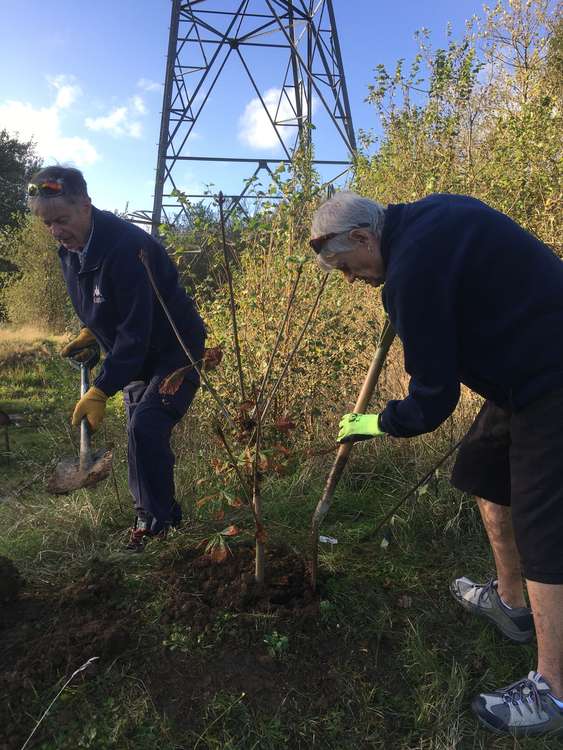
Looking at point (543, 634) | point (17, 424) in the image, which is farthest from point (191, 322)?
point (17, 424)

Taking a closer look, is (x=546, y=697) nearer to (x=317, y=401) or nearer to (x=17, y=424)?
(x=317, y=401)

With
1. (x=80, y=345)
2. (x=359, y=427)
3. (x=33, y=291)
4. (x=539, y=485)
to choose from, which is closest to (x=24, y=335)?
(x=33, y=291)

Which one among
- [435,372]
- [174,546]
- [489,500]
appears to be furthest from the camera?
[174,546]

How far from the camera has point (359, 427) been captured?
1.88 metres

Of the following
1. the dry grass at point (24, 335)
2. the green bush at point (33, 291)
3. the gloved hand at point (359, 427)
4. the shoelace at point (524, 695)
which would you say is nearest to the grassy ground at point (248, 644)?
the shoelace at point (524, 695)

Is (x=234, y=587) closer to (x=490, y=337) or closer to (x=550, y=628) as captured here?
(x=550, y=628)

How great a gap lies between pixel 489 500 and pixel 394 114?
150 inches

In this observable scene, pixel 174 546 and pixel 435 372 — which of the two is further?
pixel 174 546

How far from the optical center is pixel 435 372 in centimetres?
157

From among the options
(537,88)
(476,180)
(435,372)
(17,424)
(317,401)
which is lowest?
(17,424)

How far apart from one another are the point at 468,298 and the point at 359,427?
0.57 m

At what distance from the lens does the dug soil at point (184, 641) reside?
5.76ft

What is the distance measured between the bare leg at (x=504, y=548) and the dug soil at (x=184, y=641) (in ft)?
1.99

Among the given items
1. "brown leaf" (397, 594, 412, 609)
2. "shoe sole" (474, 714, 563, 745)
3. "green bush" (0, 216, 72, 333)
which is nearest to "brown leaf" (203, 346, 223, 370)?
"brown leaf" (397, 594, 412, 609)
